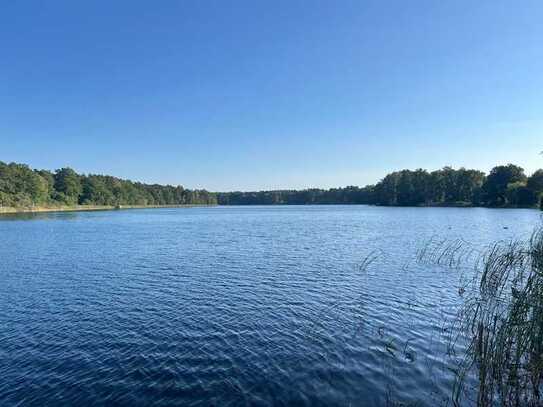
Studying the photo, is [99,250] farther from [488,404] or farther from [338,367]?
[488,404]

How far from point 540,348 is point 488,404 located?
2642 mm

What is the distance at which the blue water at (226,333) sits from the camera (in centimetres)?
1053

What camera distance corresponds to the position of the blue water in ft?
34.6

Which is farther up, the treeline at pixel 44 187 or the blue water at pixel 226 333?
the treeline at pixel 44 187

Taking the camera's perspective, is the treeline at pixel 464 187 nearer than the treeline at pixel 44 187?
Yes

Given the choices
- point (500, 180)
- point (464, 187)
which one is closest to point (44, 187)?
point (464, 187)

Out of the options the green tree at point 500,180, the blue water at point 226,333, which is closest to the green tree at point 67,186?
the blue water at point 226,333

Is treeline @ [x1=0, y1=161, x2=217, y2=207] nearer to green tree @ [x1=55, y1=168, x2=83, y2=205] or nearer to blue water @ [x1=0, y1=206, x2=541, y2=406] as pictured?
green tree @ [x1=55, y1=168, x2=83, y2=205]

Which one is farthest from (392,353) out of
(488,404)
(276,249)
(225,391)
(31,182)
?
(31,182)

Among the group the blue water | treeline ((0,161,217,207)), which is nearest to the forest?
treeline ((0,161,217,207))

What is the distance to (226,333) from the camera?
1505 centimetres

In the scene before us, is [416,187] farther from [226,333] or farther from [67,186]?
[226,333]

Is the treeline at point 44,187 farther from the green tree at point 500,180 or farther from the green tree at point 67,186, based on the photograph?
the green tree at point 500,180

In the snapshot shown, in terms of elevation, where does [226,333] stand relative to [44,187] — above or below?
below
